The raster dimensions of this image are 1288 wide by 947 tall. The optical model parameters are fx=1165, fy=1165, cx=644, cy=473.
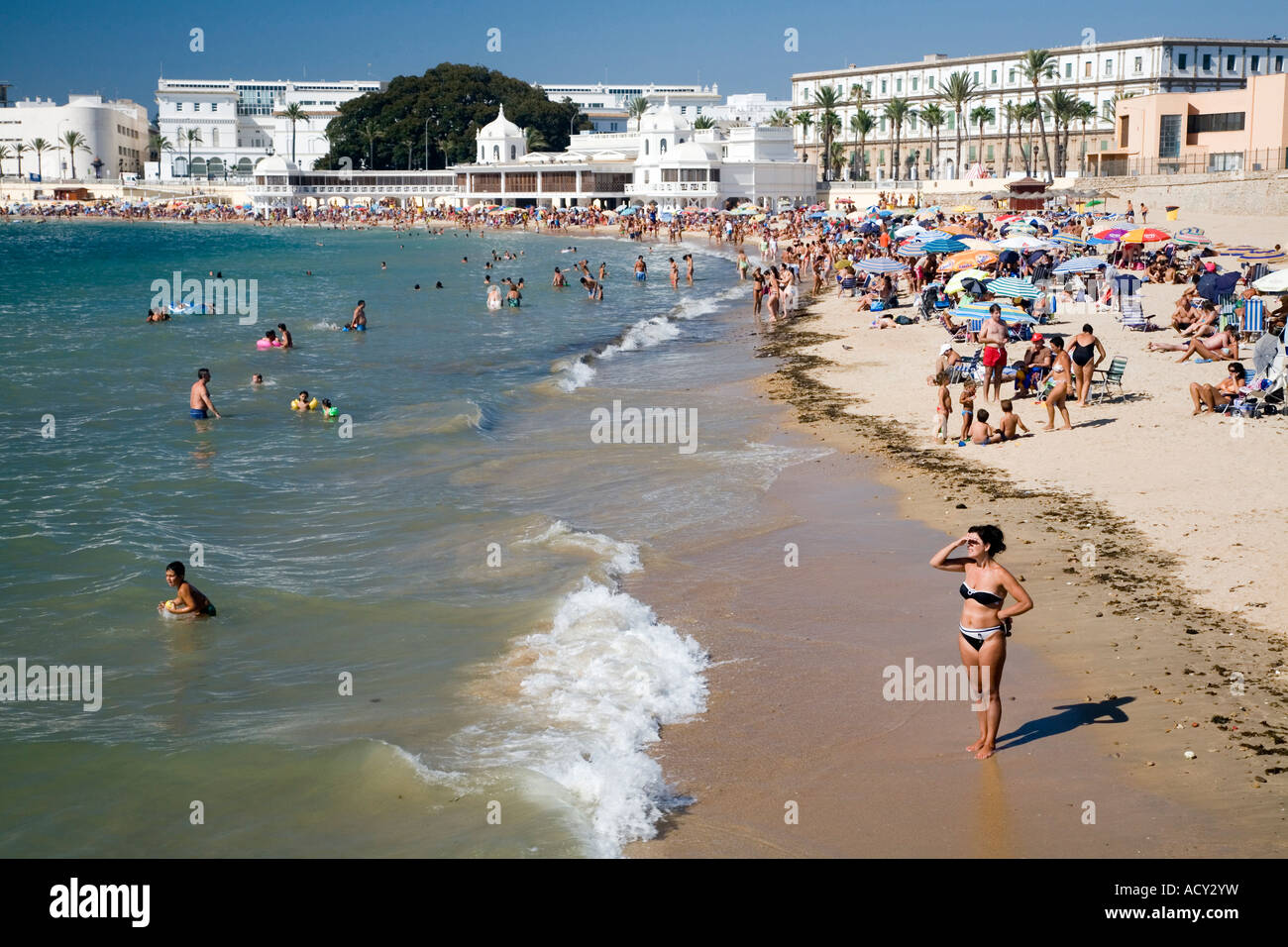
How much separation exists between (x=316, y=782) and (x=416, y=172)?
379ft

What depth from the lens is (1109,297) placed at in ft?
→ 84.2

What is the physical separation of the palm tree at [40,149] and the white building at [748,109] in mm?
81020

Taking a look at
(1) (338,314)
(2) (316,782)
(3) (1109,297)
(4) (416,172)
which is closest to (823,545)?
(2) (316,782)

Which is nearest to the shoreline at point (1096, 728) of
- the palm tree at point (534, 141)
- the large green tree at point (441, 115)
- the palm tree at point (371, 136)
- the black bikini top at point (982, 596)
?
the black bikini top at point (982, 596)

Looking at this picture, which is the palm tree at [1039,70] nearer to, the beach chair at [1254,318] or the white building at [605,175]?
the white building at [605,175]

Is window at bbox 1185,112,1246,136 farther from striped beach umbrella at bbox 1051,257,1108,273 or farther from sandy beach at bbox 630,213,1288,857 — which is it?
sandy beach at bbox 630,213,1288,857

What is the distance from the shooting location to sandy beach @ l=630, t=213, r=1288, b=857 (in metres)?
6.67

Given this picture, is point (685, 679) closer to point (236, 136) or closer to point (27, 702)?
point (27, 702)

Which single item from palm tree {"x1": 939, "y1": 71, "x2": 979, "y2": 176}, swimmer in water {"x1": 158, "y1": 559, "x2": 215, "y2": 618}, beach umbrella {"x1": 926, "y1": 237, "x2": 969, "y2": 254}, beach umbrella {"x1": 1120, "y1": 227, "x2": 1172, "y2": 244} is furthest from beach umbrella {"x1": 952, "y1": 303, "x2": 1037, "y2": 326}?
palm tree {"x1": 939, "y1": 71, "x2": 979, "y2": 176}

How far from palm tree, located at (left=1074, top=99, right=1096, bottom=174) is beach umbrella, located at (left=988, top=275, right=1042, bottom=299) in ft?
207

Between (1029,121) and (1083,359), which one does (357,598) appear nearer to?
(1083,359)

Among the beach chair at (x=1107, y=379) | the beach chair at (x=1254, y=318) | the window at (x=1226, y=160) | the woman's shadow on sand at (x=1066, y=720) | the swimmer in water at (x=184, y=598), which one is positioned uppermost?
the window at (x=1226, y=160)

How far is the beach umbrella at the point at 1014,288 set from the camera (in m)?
22.0
